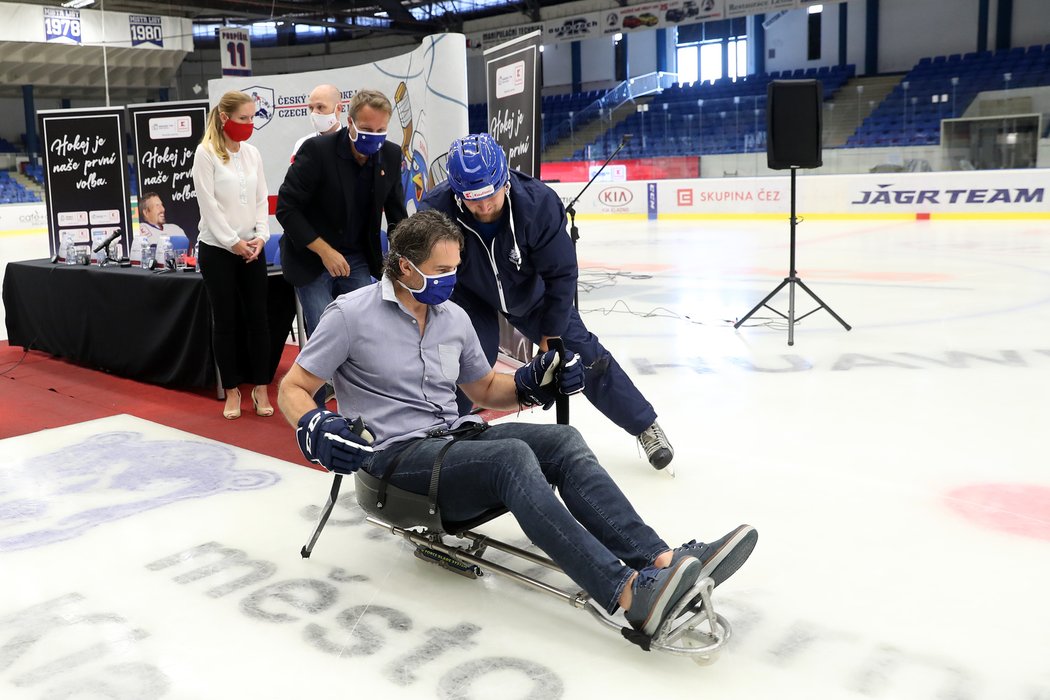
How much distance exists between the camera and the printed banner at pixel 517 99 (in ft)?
15.6

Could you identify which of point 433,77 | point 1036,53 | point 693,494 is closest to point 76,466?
point 693,494

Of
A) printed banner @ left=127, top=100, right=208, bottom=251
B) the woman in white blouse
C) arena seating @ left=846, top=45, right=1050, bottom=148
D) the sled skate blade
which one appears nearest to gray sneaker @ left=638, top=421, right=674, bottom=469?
the sled skate blade

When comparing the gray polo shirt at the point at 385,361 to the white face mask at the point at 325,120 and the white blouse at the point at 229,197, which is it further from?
the white face mask at the point at 325,120

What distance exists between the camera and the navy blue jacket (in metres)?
2.81

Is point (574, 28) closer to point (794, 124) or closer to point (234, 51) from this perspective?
point (234, 51)

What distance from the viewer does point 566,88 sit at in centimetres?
2722

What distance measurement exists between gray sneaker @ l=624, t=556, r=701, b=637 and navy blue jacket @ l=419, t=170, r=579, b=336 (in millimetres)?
1243

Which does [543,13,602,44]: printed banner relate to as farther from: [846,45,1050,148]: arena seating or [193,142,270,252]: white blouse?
[193,142,270,252]: white blouse

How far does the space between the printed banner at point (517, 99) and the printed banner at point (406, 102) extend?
34cm

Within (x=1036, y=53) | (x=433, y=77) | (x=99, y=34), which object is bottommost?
(x=433, y=77)

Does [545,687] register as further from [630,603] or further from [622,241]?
[622,241]

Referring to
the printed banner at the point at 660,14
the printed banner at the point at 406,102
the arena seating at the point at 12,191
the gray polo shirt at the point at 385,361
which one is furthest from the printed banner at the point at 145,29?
the gray polo shirt at the point at 385,361

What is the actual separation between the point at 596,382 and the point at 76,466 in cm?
202

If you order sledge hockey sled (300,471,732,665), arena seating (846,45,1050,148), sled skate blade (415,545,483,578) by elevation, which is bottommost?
sled skate blade (415,545,483,578)
